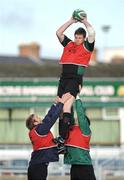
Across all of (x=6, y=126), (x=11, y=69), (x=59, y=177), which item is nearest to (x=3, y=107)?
(x=6, y=126)

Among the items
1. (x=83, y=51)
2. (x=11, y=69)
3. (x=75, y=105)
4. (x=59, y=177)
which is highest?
(x=11, y=69)

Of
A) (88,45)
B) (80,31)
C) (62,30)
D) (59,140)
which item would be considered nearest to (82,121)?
(59,140)

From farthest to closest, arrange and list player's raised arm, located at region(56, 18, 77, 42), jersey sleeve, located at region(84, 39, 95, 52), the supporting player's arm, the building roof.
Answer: the building roof → player's raised arm, located at region(56, 18, 77, 42) → jersey sleeve, located at region(84, 39, 95, 52) → the supporting player's arm

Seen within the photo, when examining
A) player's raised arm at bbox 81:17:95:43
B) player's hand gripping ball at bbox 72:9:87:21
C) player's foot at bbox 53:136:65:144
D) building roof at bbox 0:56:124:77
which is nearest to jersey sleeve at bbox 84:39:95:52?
player's raised arm at bbox 81:17:95:43

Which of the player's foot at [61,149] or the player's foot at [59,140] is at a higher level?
the player's foot at [59,140]

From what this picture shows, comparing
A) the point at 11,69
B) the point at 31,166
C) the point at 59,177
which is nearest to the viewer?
A: the point at 31,166

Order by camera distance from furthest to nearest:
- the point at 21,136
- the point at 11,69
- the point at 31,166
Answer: the point at 11,69, the point at 21,136, the point at 31,166

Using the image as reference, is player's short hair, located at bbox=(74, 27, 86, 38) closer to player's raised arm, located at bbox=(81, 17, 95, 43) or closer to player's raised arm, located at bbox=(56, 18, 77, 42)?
player's raised arm, located at bbox=(81, 17, 95, 43)

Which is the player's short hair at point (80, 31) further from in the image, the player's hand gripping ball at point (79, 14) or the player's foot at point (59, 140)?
the player's foot at point (59, 140)

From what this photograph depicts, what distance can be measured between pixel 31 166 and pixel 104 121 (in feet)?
86.1

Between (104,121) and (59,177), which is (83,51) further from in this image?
(104,121)

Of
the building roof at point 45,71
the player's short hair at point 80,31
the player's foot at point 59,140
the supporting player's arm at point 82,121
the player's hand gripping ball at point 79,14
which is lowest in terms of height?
the player's foot at point 59,140

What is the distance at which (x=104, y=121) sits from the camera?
36562 mm

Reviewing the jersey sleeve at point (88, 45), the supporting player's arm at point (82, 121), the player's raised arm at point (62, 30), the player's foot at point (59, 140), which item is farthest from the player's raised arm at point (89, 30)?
the player's foot at point (59, 140)
